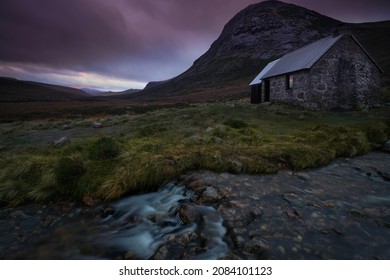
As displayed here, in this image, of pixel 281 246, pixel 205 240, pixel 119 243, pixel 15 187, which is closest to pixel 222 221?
pixel 205 240

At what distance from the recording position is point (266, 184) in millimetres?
6652

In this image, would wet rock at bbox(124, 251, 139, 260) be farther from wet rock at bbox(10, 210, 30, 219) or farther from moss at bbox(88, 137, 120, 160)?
moss at bbox(88, 137, 120, 160)

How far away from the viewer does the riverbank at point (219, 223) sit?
4203 mm

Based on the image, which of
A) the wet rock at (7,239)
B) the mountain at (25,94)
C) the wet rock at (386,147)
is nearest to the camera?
Answer: the wet rock at (7,239)

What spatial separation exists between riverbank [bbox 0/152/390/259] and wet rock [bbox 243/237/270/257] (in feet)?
0.06

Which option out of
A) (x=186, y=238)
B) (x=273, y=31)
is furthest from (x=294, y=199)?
(x=273, y=31)

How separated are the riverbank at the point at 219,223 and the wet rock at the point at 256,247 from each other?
17 millimetres

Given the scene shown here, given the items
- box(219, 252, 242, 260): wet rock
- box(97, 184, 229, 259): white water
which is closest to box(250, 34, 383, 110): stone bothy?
box(97, 184, 229, 259): white water

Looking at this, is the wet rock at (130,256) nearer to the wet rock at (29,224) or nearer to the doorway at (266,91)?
the wet rock at (29,224)

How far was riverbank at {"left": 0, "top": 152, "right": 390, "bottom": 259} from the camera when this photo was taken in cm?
420

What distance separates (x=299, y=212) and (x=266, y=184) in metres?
1.51

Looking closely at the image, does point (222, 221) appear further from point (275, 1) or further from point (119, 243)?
point (275, 1)

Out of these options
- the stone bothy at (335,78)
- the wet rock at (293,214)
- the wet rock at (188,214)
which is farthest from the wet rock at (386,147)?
the stone bothy at (335,78)

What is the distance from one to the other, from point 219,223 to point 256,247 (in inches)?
38.3
